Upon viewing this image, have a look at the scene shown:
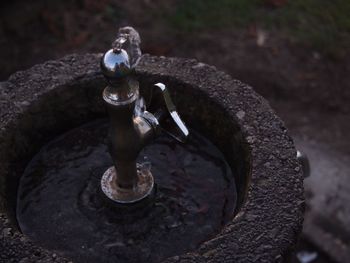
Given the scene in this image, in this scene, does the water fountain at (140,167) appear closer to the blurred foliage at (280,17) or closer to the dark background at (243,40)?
the dark background at (243,40)

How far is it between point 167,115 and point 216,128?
29cm

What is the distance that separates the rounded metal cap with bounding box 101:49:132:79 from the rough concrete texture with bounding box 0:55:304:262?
45 cm

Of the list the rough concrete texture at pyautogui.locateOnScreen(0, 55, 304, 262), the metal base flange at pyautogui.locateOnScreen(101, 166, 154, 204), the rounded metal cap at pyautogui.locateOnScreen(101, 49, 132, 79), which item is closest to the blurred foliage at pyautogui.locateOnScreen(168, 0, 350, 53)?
the rough concrete texture at pyautogui.locateOnScreen(0, 55, 304, 262)

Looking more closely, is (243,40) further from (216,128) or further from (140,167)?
(140,167)

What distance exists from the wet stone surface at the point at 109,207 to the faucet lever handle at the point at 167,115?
236mm

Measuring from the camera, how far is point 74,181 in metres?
1.77

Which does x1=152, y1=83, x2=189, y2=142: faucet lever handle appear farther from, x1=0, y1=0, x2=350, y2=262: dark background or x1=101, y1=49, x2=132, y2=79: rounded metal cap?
x1=0, y1=0, x2=350, y2=262: dark background

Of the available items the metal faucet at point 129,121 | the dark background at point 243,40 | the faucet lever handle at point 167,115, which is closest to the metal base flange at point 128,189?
the metal faucet at point 129,121

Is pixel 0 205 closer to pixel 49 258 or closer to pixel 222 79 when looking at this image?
pixel 49 258

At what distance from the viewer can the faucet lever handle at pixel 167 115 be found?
154 cm

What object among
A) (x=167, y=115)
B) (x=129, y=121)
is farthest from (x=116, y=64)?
(x=167, y=115)

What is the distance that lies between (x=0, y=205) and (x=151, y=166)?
19.5 inches

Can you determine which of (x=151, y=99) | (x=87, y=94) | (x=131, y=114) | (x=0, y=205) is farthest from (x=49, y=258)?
(x=87, y=94)

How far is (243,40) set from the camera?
12.3ft
